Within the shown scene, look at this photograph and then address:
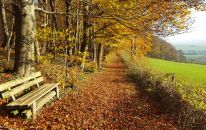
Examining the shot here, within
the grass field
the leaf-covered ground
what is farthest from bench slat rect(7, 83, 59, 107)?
the grass field

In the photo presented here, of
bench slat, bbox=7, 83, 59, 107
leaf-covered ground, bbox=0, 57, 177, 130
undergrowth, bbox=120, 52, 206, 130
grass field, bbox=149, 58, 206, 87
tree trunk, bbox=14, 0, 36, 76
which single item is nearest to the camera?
bench slat, bbox=7, 83, 59, 107

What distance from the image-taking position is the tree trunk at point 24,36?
1107 centimetres

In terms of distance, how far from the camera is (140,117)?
9641 mm

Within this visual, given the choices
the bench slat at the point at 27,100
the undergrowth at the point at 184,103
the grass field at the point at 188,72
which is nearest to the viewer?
the bench slat at the point at 27,100

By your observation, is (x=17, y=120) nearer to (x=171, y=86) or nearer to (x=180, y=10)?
(x=171, y=86)

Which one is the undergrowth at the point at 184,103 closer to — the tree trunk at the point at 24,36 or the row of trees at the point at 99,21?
the row of trees at the point at 99,21

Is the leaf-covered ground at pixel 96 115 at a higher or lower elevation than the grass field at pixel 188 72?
higher

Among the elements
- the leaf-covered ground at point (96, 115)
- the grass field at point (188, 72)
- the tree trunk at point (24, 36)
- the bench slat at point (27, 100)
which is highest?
the tree trunk at point (24, 36)

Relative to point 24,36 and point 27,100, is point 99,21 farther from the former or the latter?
point 27,100

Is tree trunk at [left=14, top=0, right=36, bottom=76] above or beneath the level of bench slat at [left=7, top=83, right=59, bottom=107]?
above

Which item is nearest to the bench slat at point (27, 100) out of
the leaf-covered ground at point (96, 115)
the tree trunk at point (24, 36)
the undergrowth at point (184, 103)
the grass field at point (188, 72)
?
the leaf-covered ground at point (96, 115)

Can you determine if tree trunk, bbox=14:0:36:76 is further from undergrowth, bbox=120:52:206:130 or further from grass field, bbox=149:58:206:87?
grass field, bbox=149:58:206:87

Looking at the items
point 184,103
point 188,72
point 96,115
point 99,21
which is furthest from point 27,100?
point 188,72

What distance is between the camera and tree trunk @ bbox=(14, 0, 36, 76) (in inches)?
436
